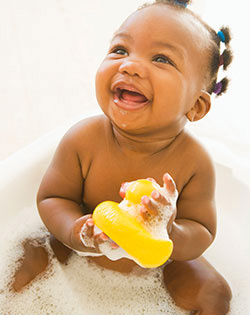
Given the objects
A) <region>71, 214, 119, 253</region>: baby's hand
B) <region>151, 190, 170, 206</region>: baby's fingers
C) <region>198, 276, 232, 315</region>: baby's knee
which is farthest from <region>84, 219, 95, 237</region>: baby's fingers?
<region>198, 276, 232, 315</region>: baby's knee

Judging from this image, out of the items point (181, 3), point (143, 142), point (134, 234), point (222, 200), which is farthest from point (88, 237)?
point (222, 200)

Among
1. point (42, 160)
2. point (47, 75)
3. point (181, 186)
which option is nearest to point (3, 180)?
point (42, 160)

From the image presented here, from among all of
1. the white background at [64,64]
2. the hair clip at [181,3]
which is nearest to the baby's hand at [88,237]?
the hair clip at [181,3]

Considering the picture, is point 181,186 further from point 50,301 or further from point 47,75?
point 47,75

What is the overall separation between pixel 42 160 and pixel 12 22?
121 centimetres

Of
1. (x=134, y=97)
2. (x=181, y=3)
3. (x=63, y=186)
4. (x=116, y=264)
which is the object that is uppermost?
(x=181, y=3)

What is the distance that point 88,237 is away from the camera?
673 mm

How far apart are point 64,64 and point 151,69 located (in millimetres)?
1231

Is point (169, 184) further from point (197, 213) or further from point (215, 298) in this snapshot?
point (215, 298)

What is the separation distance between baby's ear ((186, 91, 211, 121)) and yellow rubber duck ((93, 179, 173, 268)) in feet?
0.82

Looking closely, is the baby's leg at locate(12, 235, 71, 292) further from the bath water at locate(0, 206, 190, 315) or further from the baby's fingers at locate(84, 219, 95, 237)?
the baby's fingers at locate(84, 219, 95, 237)

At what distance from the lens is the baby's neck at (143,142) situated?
81 cm

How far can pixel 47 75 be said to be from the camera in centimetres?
179

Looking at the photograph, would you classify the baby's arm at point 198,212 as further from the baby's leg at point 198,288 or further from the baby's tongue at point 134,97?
the baby's tongue at point 134,97
